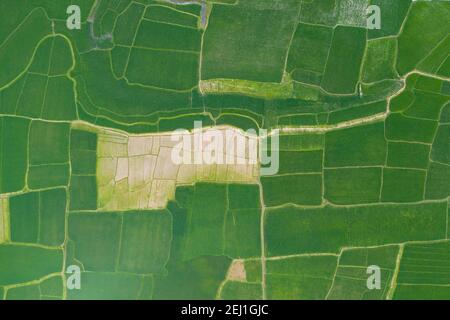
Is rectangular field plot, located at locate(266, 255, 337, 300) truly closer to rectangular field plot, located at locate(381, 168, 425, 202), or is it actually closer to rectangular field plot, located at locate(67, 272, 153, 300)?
rectangular field plot, located at locate(381, 168, 425, 202)

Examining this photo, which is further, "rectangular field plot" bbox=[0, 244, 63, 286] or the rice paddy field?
"rectangular field plot" bbox=[0, 244, 63, 286]

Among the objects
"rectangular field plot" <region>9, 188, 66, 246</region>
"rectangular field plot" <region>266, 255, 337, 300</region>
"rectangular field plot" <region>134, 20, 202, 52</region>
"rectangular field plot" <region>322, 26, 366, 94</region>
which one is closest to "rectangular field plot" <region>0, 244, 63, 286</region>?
"rectangular field plot" <region>9, 188, 66, 246</region>

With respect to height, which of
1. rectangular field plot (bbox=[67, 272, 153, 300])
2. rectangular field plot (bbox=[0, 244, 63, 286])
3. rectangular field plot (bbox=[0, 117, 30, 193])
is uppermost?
rectangular field plot (bbox=[0, 117, 30, 193])

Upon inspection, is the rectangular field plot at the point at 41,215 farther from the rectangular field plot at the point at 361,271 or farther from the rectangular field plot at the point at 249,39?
the rectangular field plot at the point at 361,271

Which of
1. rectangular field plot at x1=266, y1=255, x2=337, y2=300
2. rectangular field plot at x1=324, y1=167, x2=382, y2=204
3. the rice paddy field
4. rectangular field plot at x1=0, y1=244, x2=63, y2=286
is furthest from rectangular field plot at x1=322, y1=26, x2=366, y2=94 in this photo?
rectangular field plot at x1=0, y1=244, x2=63, y2=286

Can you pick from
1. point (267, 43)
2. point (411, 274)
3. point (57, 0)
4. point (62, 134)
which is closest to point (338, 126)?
point (267, 43)

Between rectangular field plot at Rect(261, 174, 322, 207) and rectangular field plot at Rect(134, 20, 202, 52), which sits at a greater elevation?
rectangular field plot at Rect(134, 20, 202, 52)

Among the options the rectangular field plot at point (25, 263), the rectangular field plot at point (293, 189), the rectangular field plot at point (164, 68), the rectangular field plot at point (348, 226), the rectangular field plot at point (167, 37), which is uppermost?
the rectangular field plot at point (167, 37)

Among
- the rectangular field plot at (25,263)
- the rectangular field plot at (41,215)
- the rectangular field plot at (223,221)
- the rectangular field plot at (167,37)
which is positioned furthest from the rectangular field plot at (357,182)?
the rectangular field plot at (25,263)
